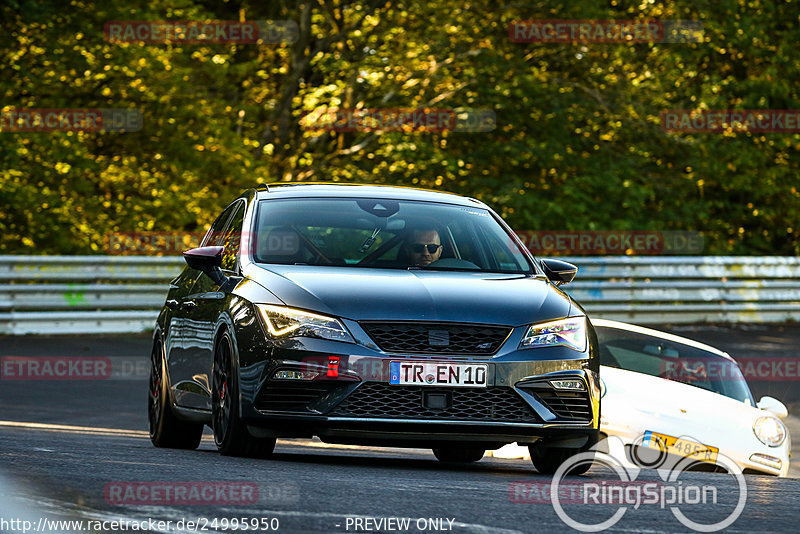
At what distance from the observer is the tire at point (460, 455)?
10.3 meters

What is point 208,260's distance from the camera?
873 centimetres

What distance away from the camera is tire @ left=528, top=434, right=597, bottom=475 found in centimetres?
825

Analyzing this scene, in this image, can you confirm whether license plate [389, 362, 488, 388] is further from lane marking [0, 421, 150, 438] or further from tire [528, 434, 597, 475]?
lane marking [0, 421, 150, 438]

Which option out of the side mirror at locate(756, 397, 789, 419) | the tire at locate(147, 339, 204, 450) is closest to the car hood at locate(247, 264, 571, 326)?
the tire at locate(147, 339, 204, 450)

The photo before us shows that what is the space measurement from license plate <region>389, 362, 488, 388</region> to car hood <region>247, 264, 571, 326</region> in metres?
0.24

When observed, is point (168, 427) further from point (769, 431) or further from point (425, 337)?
point (769, 431)

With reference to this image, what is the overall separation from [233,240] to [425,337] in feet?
6.34

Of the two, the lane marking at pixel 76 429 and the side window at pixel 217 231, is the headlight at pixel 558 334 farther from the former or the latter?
the lane marking at pixel 76 429

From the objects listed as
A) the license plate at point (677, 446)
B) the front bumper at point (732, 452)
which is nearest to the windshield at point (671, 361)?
the front bumper at point (732, 452)

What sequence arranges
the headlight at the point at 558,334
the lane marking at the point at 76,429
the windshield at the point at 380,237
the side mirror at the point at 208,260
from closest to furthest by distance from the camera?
1. the headlight at the point at 558,334
2. the windshield at the point at 380,237
3. the side mirror at the point at 208,260
4. the lane marking at the point at 76,429

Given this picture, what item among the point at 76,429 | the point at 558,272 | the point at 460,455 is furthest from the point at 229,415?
the point at 76,429

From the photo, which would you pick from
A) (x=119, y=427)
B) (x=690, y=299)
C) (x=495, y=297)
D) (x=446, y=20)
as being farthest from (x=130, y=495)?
(x=446, y=20)

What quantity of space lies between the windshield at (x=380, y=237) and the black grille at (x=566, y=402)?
111 centimetres

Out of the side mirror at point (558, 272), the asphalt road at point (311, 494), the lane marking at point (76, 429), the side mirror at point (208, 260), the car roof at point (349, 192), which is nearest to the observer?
the asphalt road at point (311, 494)
